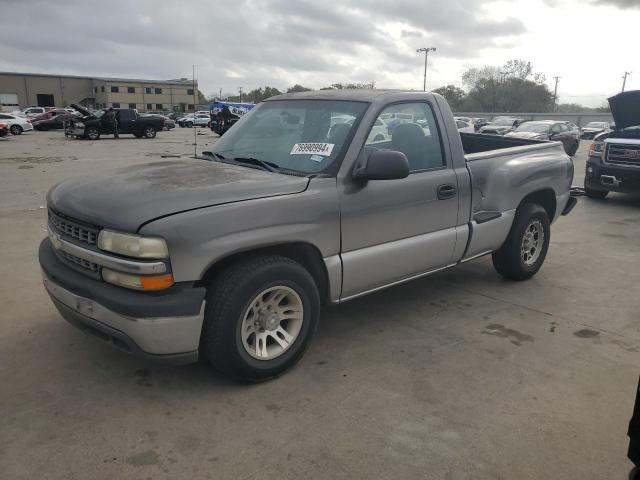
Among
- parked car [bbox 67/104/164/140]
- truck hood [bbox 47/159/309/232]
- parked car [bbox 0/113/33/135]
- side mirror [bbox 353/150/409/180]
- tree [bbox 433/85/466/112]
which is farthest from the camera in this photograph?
tree [bbox 433/85/466/112]

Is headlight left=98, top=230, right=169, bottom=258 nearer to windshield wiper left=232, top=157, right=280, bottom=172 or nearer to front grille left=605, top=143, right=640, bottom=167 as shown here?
windshield wiper left=232, top=157, right=280, bottom=172

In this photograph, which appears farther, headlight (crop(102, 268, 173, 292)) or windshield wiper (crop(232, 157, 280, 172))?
windshield wiper (crop(232, 157, 280, 172))

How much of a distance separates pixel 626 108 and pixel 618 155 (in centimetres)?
105

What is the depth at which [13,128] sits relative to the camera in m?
31.0

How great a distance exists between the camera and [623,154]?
9.45 metres

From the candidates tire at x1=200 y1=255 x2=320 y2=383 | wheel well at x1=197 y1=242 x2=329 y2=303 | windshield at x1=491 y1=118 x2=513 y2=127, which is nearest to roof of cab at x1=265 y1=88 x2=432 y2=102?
wheel well at x1=197 y1=242 x2=329 y2=303

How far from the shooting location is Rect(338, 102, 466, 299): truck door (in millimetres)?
3559

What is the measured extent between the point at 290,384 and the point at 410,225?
1.48 metres

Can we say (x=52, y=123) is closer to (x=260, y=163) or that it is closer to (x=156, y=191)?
(x=260, y=163)

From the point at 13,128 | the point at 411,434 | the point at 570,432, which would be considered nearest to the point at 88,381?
the point at 411,434

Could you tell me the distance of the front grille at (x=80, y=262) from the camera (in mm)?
2980

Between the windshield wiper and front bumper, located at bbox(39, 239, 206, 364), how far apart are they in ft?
3.67

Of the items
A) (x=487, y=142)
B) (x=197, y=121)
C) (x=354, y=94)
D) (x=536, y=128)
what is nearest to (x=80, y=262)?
(x=354, y=94)

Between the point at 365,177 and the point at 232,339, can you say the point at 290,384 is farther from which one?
the point at 365,177
